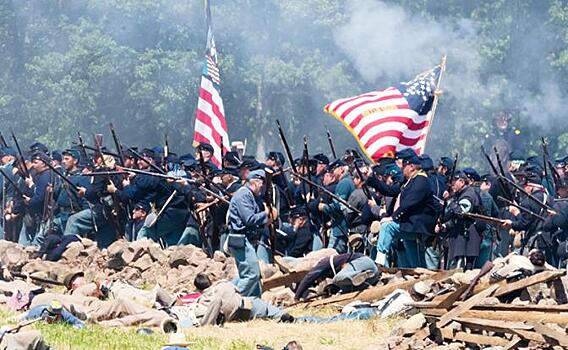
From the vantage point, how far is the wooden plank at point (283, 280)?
16.5 metres

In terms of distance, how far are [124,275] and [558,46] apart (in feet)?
63.3

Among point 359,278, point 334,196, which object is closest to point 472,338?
point 359,278

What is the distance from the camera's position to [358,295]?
607 inches

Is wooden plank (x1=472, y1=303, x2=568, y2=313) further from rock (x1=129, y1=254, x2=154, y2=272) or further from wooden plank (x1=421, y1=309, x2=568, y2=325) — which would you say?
rock (x1=129, y1=254, x2=154, y2=272)

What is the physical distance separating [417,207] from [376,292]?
1.46m

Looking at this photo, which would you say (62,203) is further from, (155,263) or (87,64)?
(87,64)

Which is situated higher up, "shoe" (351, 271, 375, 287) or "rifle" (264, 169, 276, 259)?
"rifle" (264, 169, 276, 259)

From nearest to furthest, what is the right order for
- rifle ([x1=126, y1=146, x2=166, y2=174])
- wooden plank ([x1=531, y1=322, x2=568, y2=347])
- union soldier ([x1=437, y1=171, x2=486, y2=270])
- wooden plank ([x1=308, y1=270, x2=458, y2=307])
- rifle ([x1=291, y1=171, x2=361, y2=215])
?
wooden plank ([x1=531, y1=322, x2=568, y2=347]), wooden plank ([x1=308, y1=270, x2=458, y2=307]), union soldier ([x1=437, y1=171, x2=486, y2=270]), rifle ([x1=291, y1=171, x2=361, y2=215]), rifle ([x1=126, y1=146, x2=166, y2=174])

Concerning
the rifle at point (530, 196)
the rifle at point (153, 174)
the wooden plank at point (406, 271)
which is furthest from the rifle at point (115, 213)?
the rifle at point (530, 196)

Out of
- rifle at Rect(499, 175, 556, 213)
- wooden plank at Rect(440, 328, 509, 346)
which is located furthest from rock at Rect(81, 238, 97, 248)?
wooden plank at Rect(440, 328, 509, 346)

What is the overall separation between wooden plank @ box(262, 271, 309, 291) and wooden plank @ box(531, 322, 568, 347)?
183 inches

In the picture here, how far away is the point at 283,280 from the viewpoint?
1655 centimetres

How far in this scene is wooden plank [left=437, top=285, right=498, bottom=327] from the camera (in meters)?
12.9

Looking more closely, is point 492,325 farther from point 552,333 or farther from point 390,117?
point 390,117
